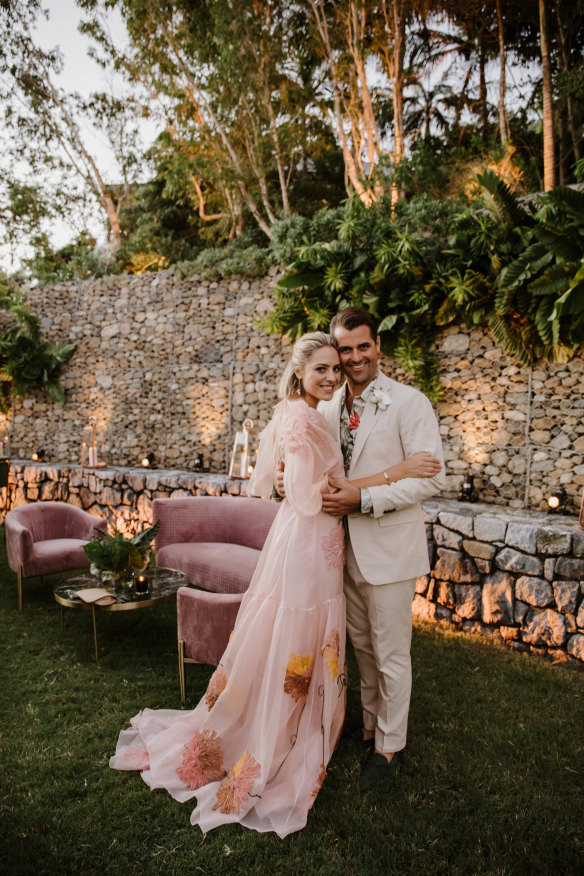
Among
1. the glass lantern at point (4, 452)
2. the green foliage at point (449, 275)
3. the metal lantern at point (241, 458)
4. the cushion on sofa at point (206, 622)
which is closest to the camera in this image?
the cushion on sofa at point (206, 622)

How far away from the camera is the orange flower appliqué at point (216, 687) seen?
2160mm

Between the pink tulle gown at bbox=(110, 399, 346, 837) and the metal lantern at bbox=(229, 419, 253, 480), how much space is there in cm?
411

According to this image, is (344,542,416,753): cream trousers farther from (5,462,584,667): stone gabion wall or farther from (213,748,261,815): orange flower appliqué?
(5,462,584,667): stone gabion wall

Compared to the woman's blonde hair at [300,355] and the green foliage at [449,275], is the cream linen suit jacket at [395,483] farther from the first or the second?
the green foliage at [449,275]

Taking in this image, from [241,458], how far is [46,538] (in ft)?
8.06

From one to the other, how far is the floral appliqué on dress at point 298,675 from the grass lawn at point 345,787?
465 millimetres

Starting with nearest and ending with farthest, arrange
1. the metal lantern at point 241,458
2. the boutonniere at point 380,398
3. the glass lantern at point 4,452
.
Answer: the boutonniere at point 380,398 → the metal lantern at point 241,458 → the glass lantern at point 4,452

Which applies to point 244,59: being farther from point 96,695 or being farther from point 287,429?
point 96,695

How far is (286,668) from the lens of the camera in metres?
1.99

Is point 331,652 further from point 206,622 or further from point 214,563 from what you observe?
point 214,563

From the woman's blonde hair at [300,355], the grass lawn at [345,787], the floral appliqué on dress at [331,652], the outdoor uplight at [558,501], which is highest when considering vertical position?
the woman's blonde hair at [300,355]

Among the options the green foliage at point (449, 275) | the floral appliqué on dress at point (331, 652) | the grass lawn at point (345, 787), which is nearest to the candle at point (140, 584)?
the grass lawn at point (345, 787)

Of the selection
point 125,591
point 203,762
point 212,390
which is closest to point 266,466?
point 203,762

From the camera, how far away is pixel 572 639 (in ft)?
11.1
